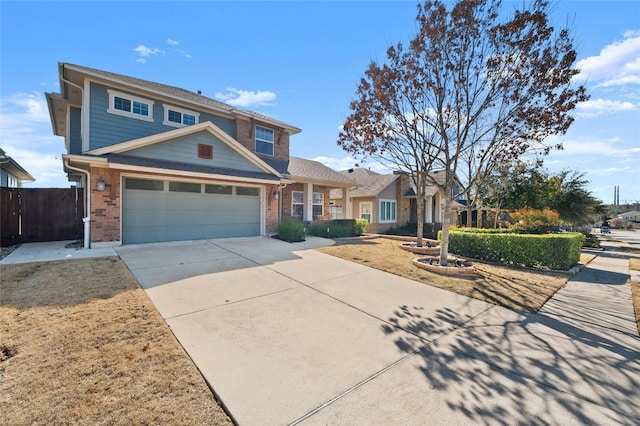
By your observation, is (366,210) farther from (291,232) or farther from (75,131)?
(75,131)

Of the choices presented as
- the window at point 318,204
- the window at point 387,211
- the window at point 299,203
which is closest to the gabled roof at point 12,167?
the window at point 299,203

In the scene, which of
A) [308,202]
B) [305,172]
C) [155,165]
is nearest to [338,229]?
[308,202]

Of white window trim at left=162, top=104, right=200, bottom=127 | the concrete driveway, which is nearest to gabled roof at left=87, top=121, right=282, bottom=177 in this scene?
white window trim at left=162, top=104, right=200, bottom=127

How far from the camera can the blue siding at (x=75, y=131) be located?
11527 millimetres

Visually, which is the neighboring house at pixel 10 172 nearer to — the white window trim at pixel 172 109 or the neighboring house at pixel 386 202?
the white window trim at pixel 172 109

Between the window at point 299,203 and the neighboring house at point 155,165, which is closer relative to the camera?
the neighboring house at point 155,165

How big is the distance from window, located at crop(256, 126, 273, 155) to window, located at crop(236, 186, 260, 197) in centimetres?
346

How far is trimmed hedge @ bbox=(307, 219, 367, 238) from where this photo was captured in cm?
1455

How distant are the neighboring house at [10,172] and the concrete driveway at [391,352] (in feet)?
39.1

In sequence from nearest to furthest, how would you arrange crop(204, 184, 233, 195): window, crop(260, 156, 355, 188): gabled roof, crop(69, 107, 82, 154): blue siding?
1. crop(204, 184, 233, 195): window
2. crop(69, 107, 82, 154): blue siding
3. crop(260, 156, 355, 188): gabled roof

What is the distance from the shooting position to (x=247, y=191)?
40.5 feet

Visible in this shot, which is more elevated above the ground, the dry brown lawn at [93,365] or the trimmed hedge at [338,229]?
the trimmed hedge at [338,229]

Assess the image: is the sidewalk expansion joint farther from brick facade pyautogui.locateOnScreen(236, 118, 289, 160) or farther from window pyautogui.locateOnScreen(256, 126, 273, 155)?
window pyautogui.locateOnScreen(256, 126, 273, 155)

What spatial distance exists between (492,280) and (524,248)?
321 centimetres
